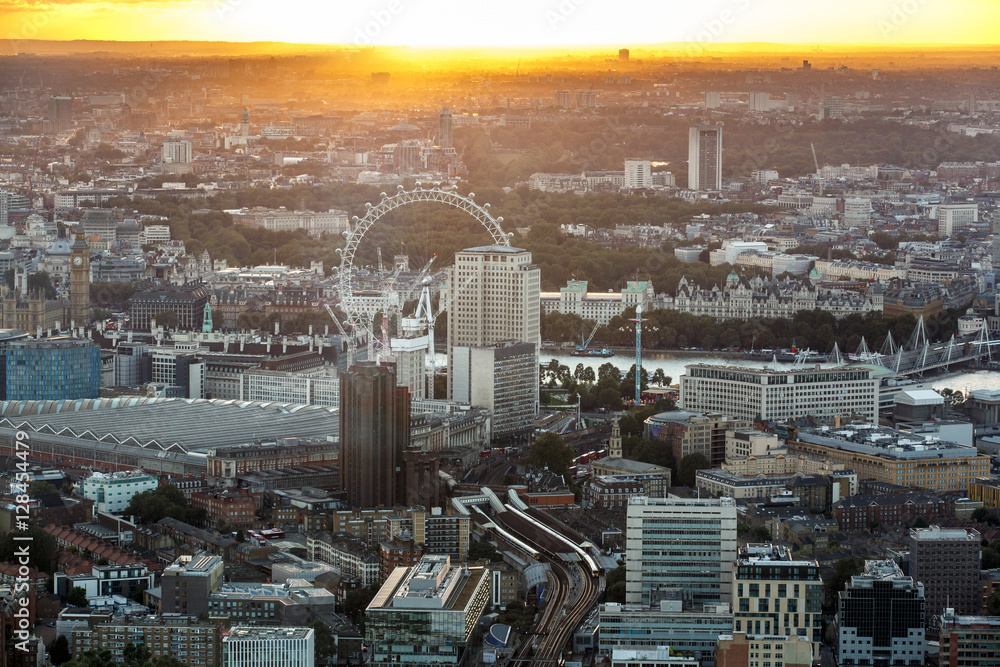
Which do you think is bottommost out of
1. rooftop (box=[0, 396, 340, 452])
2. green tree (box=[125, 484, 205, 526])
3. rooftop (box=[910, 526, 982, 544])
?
green tree (box=[125, 484, 205, 526])

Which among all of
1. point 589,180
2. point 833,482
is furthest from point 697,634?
point 589,180

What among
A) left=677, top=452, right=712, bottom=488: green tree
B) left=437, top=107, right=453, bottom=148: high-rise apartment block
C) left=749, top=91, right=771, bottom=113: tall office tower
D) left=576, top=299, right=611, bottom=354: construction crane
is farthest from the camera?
left=749, top=91, right=771, bottom=113: tall office tower

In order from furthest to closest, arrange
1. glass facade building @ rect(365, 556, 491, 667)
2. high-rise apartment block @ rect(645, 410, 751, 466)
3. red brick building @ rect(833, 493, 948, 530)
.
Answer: high-rise apartment block @ rect(645, 410, 751, 466)
red brick building @ rect(833, 493, 948, 530)
glass facade building @ rect(365, 556, 491, 667)

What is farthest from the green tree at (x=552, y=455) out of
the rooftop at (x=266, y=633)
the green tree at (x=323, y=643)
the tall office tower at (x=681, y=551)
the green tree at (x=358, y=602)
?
the rooftop at (x=266, y=633)

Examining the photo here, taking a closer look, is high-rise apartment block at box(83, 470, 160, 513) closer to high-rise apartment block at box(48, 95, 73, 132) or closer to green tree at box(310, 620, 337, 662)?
green tree at box(310, 620, 337, 662)

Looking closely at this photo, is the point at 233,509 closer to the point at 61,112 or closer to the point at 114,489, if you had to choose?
the point at 114,489

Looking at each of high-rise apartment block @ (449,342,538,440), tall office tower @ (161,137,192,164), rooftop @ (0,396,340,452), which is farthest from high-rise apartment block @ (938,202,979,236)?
rooftop @ (0,396,340,452)

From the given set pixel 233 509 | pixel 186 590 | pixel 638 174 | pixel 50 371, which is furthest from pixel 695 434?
pixel 638 174
